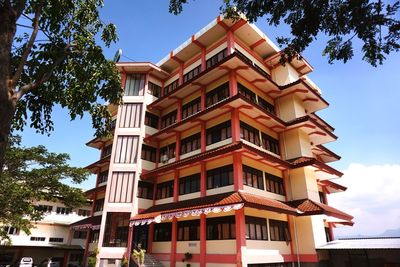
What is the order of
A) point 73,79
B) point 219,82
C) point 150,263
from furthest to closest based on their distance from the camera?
point 219,82 → point 150,263 → point 73,79

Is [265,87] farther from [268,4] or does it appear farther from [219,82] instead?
[268,4]

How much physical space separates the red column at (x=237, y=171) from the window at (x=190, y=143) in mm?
5106

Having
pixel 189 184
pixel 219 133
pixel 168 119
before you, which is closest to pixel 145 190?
pixel 189 184

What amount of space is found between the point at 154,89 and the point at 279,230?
18.2 metres

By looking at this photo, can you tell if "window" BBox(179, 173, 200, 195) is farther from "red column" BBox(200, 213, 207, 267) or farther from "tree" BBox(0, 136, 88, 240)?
"tree" BBox(0, 136, 88, 240)

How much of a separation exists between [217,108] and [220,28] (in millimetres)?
7493

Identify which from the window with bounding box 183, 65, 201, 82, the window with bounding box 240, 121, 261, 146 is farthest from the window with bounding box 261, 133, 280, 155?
the window with bounding box 183, 65, 201, 82

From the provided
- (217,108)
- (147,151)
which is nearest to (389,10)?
(217,108)

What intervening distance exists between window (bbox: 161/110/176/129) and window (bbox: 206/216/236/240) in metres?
11.1

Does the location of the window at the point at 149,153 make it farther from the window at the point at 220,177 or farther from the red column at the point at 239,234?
the red column at the point at 239,234

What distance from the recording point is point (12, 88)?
222 inches

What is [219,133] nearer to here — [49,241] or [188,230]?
[188,230]

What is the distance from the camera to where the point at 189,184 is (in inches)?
874

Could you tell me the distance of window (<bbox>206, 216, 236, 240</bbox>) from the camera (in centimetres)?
1758
